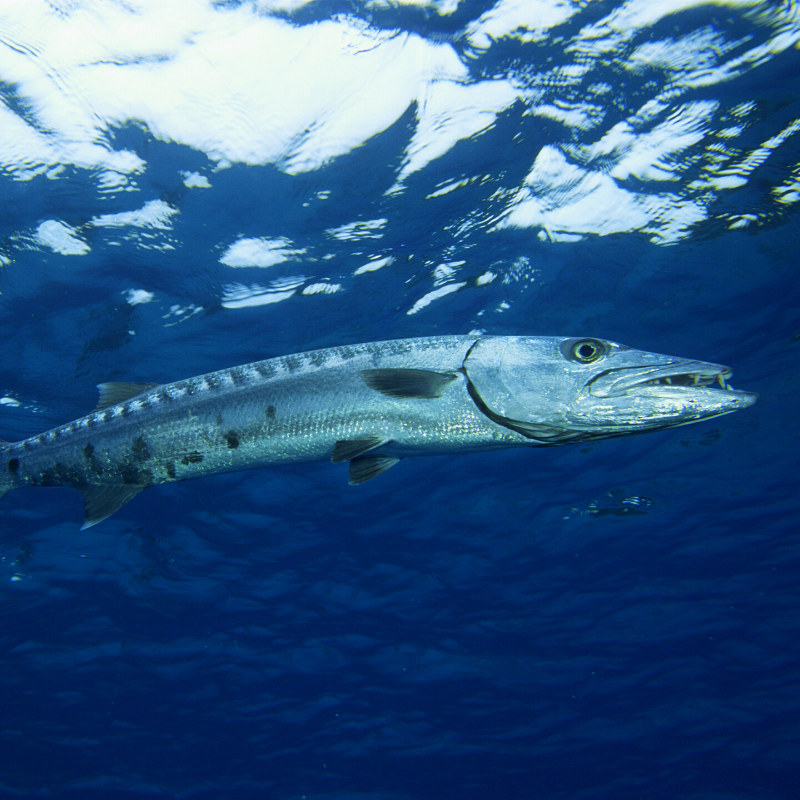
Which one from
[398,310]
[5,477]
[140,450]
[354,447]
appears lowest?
[354,447]

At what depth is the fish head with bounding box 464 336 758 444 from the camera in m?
2.65

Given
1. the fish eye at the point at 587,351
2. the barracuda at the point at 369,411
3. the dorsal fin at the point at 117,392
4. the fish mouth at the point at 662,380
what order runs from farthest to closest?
the dorsal fin at the point at 117,392 → the fish eye at the point at 587,351 → the barracuda at the point at 369,411 → the fish mouth at the point at 662,380

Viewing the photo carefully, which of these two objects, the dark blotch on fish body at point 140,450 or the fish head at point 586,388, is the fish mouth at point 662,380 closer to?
the fish head at point 586,388

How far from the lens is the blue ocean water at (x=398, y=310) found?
5.92 meters

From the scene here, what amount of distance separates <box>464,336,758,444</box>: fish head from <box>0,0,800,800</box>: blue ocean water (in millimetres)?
4929

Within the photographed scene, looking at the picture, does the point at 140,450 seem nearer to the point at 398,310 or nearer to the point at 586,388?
the point at 586,388

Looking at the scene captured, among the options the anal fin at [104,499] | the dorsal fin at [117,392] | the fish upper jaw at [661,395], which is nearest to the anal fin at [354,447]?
the fish upper jaw at [661,395]

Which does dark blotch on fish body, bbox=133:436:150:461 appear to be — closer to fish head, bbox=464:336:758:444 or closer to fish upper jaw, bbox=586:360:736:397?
fish head, bbox=464:336:758:444

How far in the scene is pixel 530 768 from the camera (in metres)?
31.4

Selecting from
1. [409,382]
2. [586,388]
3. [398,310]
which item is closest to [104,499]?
[409,382]

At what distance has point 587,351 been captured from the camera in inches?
121

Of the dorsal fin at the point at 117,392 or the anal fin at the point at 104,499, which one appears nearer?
the anal fin at the point at 104,499

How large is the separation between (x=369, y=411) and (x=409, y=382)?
14.3 inches

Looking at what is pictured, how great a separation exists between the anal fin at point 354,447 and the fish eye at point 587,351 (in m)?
1.37
